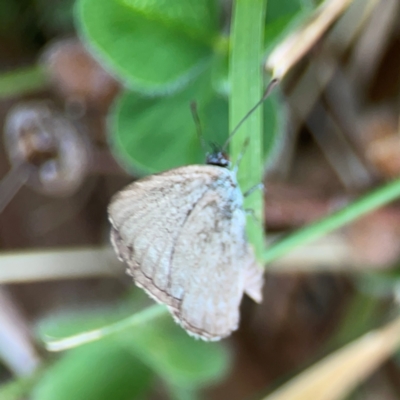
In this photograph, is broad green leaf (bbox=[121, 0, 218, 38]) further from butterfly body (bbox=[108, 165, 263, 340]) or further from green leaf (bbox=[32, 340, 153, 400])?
green leaf (bbox=[32, 340, 153, 400])

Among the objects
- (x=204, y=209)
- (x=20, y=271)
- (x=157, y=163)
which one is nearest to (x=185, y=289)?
(x=204, y=209)

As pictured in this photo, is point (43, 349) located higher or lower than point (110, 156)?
lower

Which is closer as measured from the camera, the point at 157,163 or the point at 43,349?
the point at 157,163

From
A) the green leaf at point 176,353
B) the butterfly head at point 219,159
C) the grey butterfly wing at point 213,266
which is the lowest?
the green leaf at point 176,353

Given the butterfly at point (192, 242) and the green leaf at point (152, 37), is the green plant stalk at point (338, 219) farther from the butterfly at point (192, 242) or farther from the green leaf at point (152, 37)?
the green leaf at point (152, 37)

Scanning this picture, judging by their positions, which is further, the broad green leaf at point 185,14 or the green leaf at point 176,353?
the green leaf at point 176,353

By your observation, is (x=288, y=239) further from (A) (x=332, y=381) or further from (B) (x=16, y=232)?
(B) (x=16, y=232)

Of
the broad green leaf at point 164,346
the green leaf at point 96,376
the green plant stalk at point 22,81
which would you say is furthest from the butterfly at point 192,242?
the green plant stalk at point 22,81

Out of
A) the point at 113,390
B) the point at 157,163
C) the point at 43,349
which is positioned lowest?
the point at 113,390

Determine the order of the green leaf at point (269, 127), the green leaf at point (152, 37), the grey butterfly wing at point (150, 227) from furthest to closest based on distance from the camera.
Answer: the green leaf at point (269, 127) → the green leaf at point (152, 37) → the grey butterfly wing at point (150, 227)
